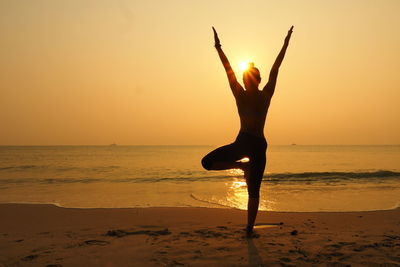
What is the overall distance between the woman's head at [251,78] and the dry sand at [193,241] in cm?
214

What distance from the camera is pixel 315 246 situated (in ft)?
15.8

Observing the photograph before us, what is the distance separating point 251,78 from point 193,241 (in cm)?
240

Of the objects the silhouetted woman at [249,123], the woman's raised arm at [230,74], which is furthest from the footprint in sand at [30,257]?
the woman's raised arm at [230,74]

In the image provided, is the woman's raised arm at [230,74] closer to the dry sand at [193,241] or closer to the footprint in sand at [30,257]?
the dry sand at [193,241]

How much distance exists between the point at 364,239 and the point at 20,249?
4.74 m

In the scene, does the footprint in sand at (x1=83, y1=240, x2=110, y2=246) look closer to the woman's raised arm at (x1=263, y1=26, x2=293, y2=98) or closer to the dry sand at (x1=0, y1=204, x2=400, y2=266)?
the dry sand at (x1=0, y1=204, x2=400, y2=266)

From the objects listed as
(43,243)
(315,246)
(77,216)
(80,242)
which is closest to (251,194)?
(315,246)

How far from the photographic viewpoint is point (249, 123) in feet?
16.1

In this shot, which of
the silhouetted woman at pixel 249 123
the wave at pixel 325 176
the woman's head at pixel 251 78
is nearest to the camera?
the silhouetted woman at pixel 249 123

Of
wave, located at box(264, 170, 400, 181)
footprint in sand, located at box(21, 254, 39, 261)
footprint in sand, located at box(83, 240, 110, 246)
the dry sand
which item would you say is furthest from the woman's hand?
wave, located at box(264, 170, 400, 181)

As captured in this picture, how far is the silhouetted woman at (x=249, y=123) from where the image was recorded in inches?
193

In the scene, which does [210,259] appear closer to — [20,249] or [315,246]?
[315,246]

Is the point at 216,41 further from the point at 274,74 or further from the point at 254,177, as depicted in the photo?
the point at 254,177

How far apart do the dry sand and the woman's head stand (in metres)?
2.14
